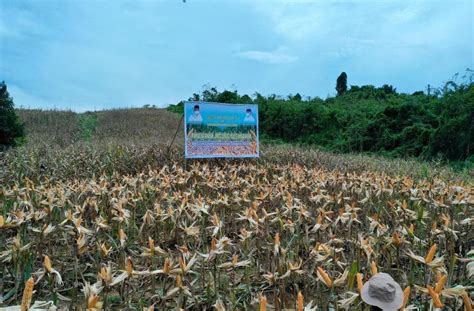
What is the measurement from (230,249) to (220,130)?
4972 millimetres

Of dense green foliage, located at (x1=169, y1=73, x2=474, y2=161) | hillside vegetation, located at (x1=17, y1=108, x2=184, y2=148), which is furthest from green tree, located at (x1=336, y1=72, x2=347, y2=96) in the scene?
hillside vegetation, located at (x1=17, y1=108, x2=184, y2=148)

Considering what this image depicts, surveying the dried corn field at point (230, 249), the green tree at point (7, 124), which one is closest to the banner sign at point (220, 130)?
the dried corn field at point (230, 249)

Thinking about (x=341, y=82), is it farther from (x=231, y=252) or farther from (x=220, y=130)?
(x=231, y=252)

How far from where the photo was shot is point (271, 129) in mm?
19281

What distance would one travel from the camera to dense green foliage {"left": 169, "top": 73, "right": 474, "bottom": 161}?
10.6m

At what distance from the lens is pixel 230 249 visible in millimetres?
2400

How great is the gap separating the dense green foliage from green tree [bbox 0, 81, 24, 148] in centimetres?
1034

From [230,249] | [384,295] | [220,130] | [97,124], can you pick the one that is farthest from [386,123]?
[97,124]

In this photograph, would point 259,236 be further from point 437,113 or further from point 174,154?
point 437,113

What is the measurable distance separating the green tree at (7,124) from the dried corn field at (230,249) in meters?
8.42

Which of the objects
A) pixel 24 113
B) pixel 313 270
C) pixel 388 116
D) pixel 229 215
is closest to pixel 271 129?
pixel 388 116

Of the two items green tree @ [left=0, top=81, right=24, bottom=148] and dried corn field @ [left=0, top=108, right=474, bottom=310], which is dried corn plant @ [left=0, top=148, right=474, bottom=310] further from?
green tree @ [left=0, top=81, right=24, bottom=148]

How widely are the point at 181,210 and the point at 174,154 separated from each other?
490 centimetres

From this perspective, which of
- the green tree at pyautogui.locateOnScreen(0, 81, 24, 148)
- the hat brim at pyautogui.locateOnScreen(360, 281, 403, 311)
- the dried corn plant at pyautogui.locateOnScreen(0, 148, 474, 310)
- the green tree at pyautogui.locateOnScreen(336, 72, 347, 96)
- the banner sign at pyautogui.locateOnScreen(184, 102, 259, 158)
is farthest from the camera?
Answer: the green tree at pyautogui.locateOnScreen(336, 72, 347, 96)
